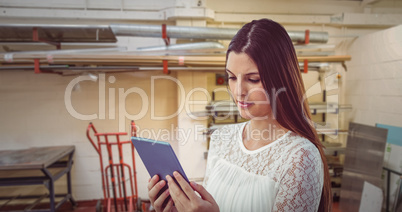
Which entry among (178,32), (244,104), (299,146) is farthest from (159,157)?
(178,32)

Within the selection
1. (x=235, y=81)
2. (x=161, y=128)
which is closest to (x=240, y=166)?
(x=235, y=81)

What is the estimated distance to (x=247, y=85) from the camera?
78 centimetres

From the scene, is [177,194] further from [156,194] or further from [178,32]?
[178,32]

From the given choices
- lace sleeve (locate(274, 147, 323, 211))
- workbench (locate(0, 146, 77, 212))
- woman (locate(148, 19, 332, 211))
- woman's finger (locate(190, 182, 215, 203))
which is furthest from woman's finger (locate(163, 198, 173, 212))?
workbench (locate(0, 146, 77, 212))

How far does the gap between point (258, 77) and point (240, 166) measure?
1.06ft

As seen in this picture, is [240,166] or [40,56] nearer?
[240,166]

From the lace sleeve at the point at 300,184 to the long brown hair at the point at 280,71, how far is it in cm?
9

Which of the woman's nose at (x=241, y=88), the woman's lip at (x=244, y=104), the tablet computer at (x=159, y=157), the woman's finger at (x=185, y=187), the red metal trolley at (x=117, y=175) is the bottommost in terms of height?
the red metal trolley at (x=117, y=175)

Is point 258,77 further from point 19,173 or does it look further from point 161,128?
point 19,173

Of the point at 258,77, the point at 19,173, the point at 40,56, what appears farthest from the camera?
the point at 19,173

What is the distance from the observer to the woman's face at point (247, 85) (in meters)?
0.76

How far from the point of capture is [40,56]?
259 centimetres

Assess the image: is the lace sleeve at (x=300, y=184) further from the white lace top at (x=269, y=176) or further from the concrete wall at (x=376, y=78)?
the concrete wall at (x=376, y=78)

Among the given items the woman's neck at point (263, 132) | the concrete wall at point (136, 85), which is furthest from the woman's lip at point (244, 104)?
the concrete wall at point (136, 85)
